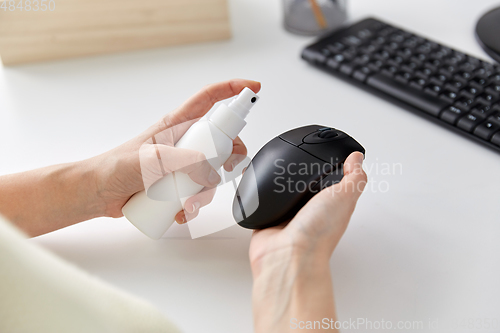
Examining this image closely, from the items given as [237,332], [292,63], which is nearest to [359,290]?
[237,332]

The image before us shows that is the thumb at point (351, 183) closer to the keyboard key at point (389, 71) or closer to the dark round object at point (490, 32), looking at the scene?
the keyboard key at point (389, 71)

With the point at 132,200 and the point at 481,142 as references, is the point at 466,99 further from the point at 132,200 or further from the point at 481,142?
the point at 132,200

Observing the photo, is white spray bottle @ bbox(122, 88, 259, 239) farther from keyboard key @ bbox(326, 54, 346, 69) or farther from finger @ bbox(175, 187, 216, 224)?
keyboard key @ bbox(326, 54, 346, 69)

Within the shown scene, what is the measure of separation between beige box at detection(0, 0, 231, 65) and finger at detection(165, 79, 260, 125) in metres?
0.28

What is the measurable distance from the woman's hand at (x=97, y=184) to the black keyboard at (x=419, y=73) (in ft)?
0.77

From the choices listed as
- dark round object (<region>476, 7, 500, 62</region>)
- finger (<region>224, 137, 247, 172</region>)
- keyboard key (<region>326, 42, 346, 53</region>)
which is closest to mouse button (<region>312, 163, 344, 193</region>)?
finger (<region>224, 137, 247, 172</region>)

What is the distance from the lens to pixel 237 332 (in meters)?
0.42

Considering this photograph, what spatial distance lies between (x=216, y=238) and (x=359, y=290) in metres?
0.16

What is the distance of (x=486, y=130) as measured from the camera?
0.58 m

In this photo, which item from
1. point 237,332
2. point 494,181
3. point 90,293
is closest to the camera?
point 90,293

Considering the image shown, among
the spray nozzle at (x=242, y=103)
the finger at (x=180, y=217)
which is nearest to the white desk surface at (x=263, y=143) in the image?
the finger at (x=180, y=217)

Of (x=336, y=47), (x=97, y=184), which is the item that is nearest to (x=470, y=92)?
(x=336, y=47)

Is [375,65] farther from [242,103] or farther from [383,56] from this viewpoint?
[242,103]

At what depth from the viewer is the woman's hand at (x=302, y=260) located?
37 centimetres
